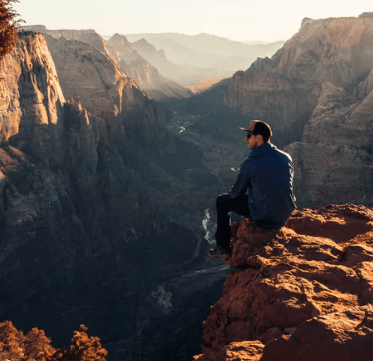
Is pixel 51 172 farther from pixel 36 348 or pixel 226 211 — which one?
pixel 226 211

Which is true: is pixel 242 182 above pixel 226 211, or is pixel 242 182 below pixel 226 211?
above

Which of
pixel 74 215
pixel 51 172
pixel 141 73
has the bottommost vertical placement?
pixel 74 215

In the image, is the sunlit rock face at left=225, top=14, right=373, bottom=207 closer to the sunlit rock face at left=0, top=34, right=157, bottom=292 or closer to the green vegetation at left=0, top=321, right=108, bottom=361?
the sunlit rock face at left=0, top=34, right=157, bottom=292

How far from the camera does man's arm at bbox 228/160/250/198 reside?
6.62m

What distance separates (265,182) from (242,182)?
49cm

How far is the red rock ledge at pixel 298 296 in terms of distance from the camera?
11.9ft

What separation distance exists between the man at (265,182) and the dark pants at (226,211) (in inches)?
2.4

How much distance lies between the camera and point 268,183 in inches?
251


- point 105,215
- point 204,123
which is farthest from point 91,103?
point 204,123

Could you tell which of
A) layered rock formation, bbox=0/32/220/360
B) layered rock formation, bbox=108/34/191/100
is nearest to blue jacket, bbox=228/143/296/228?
layered rock formation, bbox=0/32/220/360

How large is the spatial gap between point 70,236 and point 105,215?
6.53 metres

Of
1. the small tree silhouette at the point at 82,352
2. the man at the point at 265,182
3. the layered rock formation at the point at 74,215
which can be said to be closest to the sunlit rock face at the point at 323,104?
the layered rock formation at the point at 74,215

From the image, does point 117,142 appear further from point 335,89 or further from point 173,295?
point 335,89

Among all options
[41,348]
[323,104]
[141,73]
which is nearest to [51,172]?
[41,348]
